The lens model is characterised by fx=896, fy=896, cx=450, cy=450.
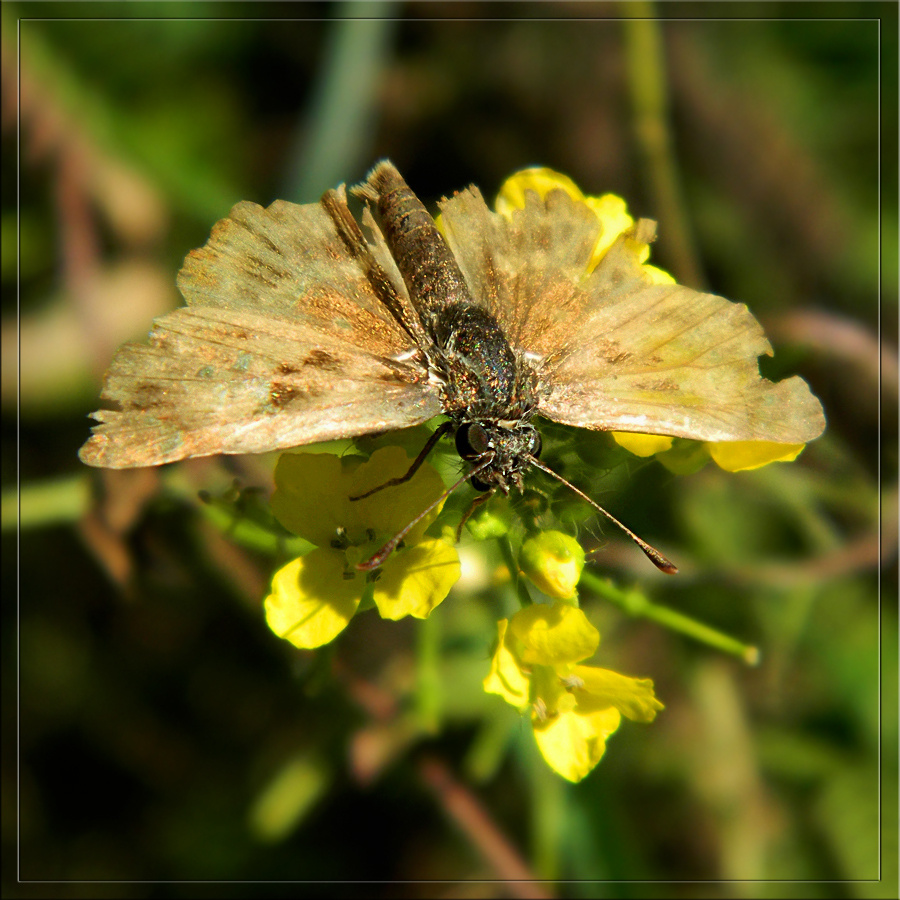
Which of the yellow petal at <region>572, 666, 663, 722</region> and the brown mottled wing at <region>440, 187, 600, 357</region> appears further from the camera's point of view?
the brown mottled wing at <region>440, 187, 600, 357</region>

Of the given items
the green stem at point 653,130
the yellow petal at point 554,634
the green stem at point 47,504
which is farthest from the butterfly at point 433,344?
the green stem at point 653,130

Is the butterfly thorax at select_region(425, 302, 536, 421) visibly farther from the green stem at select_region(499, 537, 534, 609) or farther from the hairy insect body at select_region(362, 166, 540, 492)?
the green stem at select_region(499, 537, 534, 609)

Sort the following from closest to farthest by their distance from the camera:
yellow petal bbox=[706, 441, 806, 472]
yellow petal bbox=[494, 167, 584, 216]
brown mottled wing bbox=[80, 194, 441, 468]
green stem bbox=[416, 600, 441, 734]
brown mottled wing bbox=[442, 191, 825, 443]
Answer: brown mottled wing bbox=[80, 194, 441, 468] < brown mottled wing bbox=[442, 191, 825, 443] < yellow petal bbox=[706, 441, 806, 472] < yellow petal bbox=[494, 167, 584, 216] < green stem bbox=[416, 600, 441, 734]

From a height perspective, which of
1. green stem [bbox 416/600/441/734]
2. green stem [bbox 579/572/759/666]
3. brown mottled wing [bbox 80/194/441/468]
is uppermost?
brown mottled wing [bbox 80/194/441/468]

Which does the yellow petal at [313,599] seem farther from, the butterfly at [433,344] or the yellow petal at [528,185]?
the yellow petal at [528,185]

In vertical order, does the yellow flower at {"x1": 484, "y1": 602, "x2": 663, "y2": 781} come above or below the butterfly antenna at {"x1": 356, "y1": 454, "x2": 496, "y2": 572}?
below

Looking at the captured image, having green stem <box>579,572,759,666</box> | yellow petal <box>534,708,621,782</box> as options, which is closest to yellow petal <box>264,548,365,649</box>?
yellow petal <box>534,708,621,782</box>

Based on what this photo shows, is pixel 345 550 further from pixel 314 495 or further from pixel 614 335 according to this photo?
pixel 614 335
